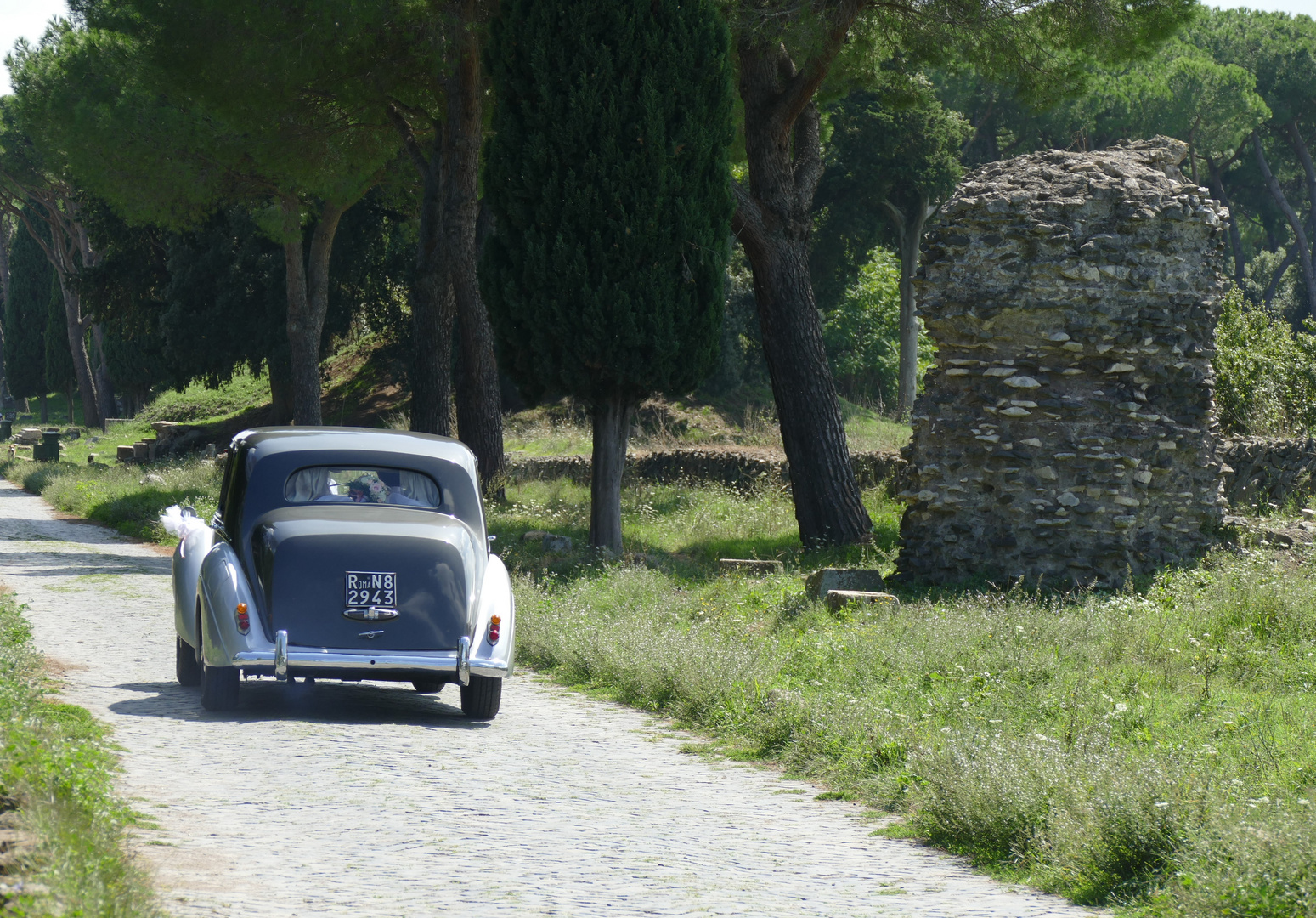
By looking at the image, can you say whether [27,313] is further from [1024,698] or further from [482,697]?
[1024,698]

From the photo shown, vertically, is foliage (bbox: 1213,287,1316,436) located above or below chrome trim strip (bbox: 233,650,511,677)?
above

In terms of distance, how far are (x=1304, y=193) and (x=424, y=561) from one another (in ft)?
191

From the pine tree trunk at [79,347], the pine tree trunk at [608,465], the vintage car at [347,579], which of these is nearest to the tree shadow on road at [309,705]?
the vintage car at [347,579]

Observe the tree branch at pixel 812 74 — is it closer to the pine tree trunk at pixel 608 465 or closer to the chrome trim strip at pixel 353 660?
the pine tree trunk at pixel 608 465

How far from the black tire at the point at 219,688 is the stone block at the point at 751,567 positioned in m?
6.89

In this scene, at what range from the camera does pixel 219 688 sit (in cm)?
811

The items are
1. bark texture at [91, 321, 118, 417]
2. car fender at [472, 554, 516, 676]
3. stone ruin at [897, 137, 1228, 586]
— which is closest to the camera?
car fender at [472, 554, 516, 676]

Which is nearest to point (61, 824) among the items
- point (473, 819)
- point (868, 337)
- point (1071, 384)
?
point (473, 819)

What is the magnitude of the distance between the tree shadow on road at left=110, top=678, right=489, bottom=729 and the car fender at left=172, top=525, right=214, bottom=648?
1.48 feet

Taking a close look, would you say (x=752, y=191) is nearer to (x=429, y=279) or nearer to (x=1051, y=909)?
(x=429, y=279)

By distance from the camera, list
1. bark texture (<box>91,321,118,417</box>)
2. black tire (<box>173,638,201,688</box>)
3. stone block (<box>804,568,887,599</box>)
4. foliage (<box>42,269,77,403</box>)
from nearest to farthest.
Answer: black tire (<box>173,638,201,688</box>) < stone block (<box>804,568,887,599</box>) < bark texture (<box>91,321,118,417</box>) < foliage (<box>42,269,77,403</box>)

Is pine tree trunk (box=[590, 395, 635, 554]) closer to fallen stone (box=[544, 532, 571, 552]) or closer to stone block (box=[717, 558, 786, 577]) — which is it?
fallen stone (box=[544, 532, 571, 552])

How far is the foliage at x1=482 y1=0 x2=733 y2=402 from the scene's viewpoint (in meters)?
14.8

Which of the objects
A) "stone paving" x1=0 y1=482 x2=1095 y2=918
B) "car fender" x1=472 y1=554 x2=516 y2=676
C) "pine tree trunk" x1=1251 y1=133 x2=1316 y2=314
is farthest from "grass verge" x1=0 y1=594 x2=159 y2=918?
"pine tree trunk" x1=1251 y1=133 x2=1316 y2=314
